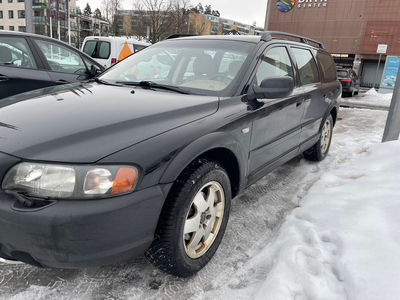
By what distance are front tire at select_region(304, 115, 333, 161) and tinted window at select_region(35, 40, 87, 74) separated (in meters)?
3.62

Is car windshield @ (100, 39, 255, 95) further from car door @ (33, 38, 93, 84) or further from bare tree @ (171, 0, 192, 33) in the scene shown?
bare tree @ (171, 0, 192, 33)

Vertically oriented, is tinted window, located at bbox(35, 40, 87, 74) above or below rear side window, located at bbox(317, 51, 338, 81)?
below

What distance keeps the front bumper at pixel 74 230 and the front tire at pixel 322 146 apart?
328 cm

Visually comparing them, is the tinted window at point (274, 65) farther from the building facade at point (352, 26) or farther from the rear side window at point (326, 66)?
the building facade at point (352, 26)

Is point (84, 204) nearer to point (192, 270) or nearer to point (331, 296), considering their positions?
point (192, 270)

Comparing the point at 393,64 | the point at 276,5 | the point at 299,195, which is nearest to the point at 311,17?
the point at 276,5

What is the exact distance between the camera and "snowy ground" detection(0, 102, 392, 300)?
5.90 ft

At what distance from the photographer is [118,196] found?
149 centimetres

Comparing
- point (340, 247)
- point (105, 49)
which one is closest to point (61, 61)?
point (340, 247)

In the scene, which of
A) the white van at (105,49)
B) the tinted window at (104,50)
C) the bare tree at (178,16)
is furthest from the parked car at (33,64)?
the bare tree at (178,16)

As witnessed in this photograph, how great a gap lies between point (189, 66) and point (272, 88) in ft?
2.57

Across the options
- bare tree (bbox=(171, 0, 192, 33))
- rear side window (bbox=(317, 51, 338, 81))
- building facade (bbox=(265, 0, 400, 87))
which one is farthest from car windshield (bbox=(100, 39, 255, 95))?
building facade (bbox=(265, 0, 400, 87))

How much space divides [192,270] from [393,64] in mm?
20249

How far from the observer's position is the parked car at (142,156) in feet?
4.74
